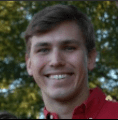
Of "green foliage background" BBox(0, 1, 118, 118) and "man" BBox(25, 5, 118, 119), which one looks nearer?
"man" BBox(25, 5, 118, 119)

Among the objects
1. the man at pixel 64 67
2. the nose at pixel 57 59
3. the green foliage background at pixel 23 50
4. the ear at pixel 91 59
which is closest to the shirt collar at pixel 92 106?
the man at pixel 64 67

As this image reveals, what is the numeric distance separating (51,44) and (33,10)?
4771mm

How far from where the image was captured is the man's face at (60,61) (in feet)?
4.52

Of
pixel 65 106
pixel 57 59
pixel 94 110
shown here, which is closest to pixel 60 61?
pixel 57 59

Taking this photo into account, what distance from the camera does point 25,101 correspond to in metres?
5.68

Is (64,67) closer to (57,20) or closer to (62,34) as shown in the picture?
(62,34)

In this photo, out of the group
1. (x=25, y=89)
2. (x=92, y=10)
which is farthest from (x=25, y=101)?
(x=92, y=10)

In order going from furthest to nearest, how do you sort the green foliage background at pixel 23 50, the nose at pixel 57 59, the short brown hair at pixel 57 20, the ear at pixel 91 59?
the green foliage background at pixel 23 50 → the ear at pixel 91 59 → the short brown hair at pixel 57 20 → the nose at pixel 57 59

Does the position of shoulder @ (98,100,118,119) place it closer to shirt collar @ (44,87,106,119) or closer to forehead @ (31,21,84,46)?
shirt collar @ (44,87,106,119)

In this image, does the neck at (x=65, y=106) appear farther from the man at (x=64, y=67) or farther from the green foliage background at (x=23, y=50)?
the green foliage background at (x=23, y=50)

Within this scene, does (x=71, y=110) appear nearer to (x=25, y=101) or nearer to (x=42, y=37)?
(x=42, y=37)

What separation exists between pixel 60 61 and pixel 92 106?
1.21 feet

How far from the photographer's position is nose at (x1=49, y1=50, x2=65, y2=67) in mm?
1354

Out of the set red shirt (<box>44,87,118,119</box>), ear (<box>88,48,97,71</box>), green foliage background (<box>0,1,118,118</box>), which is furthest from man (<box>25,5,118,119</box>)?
green foliage background (<box>0,1,118,118</box>)
